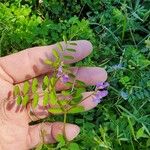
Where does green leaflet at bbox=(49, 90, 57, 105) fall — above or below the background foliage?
above

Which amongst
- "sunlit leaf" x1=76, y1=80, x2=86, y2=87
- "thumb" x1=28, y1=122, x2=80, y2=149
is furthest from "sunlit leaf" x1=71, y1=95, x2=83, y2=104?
"thumb" x1=28, y1=122, x2=80, y2=149

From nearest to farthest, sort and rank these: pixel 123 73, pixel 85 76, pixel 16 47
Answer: pixel 85 76, pixel 123 73, pixel 16 47

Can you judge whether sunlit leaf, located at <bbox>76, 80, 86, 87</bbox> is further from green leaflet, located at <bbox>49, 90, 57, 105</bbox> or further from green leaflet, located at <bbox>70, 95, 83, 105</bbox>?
green leaflet, located at <bbox>49, 90, 57, 105</bbox>

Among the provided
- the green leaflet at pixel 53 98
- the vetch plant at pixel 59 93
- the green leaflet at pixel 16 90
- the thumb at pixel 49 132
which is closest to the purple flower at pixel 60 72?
the vetch plant at pixel 59 93

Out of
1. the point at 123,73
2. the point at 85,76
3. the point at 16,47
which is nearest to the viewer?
the point at 85,76

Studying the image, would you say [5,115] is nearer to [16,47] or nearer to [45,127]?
[45,127]

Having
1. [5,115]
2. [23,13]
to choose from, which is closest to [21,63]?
[5,115]
